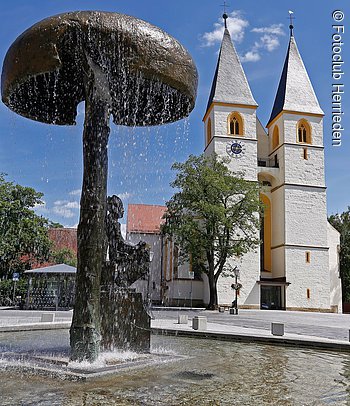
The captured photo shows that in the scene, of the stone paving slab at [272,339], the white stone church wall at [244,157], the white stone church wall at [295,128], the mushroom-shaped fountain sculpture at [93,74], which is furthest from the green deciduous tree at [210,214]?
the mushroom-shaped fountain sculpture at [93,74]

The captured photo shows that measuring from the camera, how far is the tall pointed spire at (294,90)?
46.2 metres

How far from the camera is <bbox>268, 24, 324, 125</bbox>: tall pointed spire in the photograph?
1821 inches

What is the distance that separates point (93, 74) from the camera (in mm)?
7211

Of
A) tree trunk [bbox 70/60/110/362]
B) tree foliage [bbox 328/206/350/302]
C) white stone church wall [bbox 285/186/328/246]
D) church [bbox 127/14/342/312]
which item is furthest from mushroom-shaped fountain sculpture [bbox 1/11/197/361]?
tree foliage [bbox 328/206/350/302]

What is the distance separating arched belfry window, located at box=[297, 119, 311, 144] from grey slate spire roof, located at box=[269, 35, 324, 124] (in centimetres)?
112

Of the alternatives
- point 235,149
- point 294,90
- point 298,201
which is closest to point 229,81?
point 294,90

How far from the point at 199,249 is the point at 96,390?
96.7 ft

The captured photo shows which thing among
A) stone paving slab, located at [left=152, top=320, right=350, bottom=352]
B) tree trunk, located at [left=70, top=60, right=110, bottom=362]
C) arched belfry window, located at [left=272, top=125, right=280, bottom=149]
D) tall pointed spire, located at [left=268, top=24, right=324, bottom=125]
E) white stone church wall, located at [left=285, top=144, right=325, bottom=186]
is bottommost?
stone paving slab, located at [left=152, top=320, right=350, bottom=352]

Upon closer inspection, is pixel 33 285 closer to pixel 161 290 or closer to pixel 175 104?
pixel 161 290

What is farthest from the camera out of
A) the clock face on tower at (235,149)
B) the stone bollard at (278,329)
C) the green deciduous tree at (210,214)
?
the clock face on tower at (235,149)

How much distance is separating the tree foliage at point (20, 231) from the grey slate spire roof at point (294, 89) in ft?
→ 77.9

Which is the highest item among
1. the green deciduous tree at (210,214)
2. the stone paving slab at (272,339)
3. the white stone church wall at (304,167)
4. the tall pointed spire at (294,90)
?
the tall pointed spire at (294,90)

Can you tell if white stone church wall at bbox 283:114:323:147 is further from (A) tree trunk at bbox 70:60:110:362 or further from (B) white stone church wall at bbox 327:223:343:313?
(A) tree trunk at bbox 70:60:110:362

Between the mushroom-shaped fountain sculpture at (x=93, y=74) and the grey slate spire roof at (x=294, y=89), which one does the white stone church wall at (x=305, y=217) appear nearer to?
the grey slate spire roof at (x=294, y=89)
